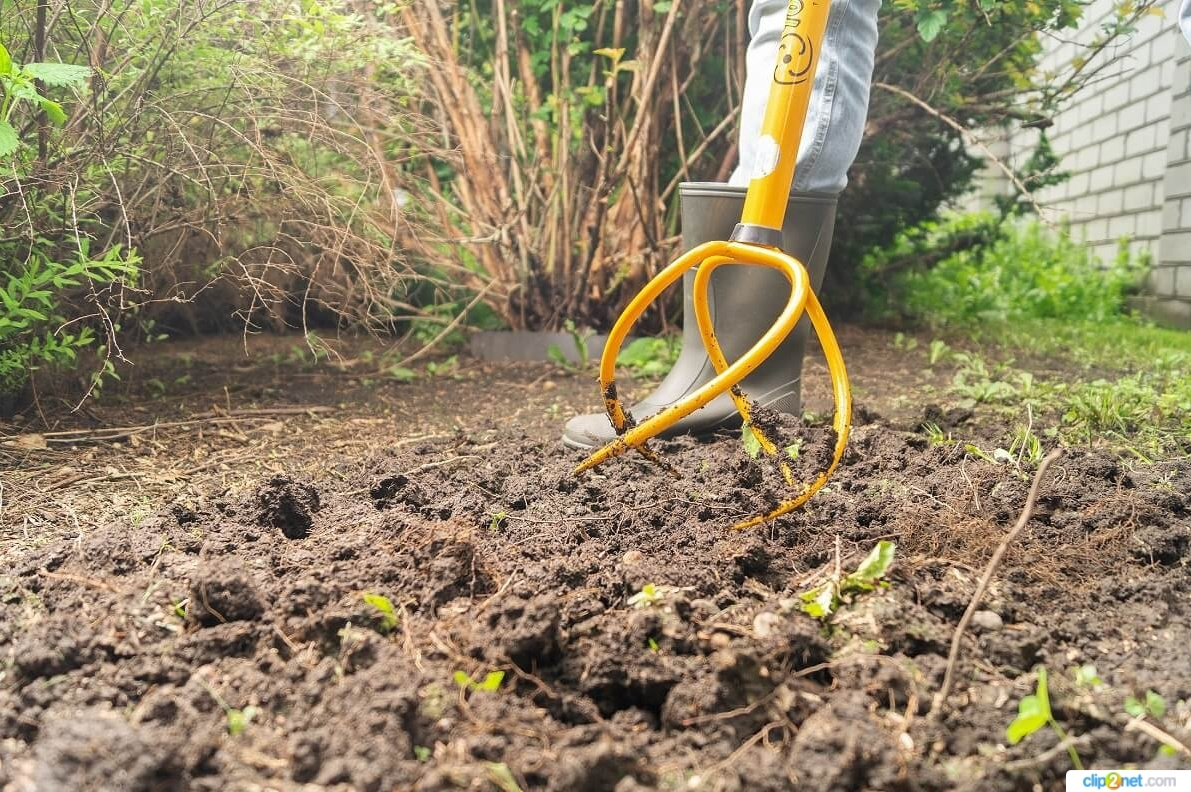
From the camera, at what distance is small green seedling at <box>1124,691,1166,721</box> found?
901mm

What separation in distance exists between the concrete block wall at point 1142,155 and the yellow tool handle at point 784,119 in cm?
303

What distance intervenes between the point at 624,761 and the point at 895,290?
367 cm

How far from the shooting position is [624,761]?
2.73ft

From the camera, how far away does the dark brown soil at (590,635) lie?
2.76 feet

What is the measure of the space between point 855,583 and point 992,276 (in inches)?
192

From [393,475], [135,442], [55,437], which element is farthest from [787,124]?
[55,437]

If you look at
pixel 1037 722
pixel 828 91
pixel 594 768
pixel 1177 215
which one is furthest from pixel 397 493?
pixel 1177 215

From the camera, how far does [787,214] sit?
192cm

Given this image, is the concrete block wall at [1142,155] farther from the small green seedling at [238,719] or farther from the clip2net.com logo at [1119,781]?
the small green seedling at [238,719]

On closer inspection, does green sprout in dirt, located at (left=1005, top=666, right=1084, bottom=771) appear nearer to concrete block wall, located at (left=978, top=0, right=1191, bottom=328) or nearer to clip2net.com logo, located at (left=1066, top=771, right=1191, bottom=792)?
clip2net.com logo, located at (left=1066, top=771, right=1191, bottom=792)

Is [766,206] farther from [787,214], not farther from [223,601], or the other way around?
[223,601]

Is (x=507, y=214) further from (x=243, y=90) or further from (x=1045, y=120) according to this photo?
(x=1045, y=120)

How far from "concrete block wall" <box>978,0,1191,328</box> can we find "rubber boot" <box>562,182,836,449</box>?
8.90 feet

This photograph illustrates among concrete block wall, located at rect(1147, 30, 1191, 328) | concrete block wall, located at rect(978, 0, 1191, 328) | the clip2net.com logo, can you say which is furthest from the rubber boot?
concrete block wall, located at rect(1147, 30, 1191, 328)
